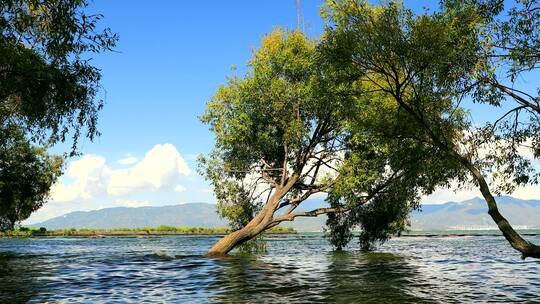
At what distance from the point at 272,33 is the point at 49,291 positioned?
32.4 meters

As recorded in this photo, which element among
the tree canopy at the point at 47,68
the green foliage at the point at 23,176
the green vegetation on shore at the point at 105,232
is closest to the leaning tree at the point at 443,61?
the tree canopy at the point at 47,68

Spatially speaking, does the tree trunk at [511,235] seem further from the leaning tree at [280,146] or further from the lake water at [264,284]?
the leaning tree at [280,146]

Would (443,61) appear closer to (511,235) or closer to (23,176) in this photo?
(511,235)

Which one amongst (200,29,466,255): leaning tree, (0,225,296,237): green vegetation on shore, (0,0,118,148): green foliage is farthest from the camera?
(0,225,296,237): green vegetation on shore

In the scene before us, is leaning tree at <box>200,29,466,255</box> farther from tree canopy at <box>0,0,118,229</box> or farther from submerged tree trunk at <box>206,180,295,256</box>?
tree canopy at <box>0,0,118,229</box>

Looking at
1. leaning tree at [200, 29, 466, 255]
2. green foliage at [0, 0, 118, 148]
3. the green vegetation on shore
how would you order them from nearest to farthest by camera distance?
green foliage at [0, 0, 118, 148], leaning tree at [200, 29, 466, 255], the green vegetation on shore

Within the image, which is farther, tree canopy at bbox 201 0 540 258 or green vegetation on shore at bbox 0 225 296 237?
green vegetation on shore at bbox 0 225 296 237

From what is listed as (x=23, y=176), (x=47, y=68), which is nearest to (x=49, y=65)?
(x=47, y=68)

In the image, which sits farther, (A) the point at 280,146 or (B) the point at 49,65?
(A) the point at 280,146

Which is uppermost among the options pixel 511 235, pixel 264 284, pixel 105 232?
pixel 105 232

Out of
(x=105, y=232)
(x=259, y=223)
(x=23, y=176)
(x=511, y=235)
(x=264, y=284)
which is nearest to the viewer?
(x=511, y=235)

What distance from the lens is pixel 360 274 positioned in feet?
102

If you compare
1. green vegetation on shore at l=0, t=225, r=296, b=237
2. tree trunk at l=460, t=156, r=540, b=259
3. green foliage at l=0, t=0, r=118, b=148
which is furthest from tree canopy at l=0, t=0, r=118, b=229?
green vegetation on shore at l=0, t=225, r=296, b=237

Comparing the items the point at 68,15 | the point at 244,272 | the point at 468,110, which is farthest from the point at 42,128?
the point at 468,110
